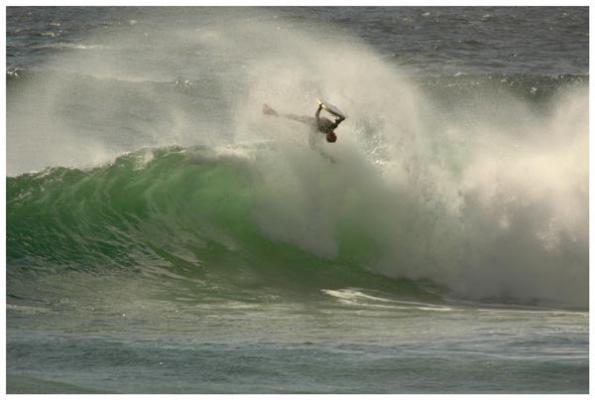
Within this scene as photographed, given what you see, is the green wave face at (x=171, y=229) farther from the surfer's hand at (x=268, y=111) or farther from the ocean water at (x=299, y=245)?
the surfer's hand at (x=268, y=111)

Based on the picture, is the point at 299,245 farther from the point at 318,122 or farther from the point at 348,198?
the point at 318,122

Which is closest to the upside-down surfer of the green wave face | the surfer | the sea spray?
the surfer

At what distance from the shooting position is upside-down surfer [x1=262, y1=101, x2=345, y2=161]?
14.1m

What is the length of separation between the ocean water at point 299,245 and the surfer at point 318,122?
69 centimetres

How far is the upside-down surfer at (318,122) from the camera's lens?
14.1m

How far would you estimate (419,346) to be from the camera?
11250mm

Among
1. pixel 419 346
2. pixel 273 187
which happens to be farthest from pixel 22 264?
pixel 419 346

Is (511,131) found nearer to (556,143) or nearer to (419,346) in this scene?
(556,143)

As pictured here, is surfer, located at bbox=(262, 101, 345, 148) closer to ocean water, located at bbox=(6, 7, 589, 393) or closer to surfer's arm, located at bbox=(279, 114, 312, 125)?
surfer's arm, located at bbox=(279, 114, 312, 125)

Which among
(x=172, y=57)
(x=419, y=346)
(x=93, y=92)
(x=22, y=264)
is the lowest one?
(x=419, y=346)

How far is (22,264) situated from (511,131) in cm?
908

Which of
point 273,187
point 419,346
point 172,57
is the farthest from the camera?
point 172,57

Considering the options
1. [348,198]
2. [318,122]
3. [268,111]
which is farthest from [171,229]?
[318,122]

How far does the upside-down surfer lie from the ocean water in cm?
68
